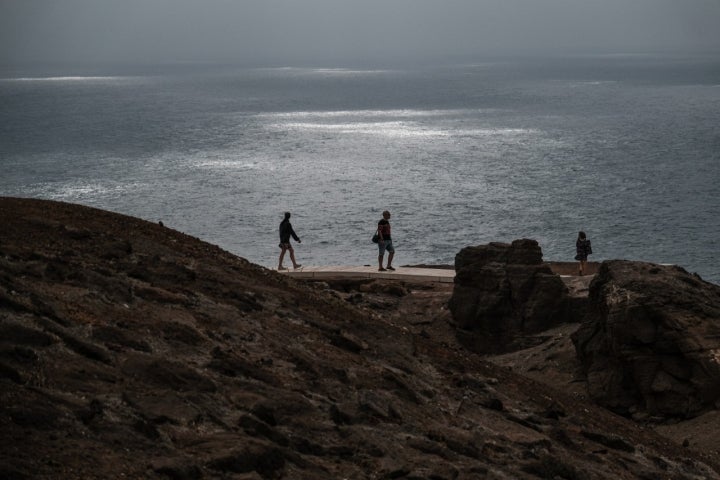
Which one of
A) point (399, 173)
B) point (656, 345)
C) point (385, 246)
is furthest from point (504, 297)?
point (399, 173)

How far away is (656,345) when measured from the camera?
798 inches

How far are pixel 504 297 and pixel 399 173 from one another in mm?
51381

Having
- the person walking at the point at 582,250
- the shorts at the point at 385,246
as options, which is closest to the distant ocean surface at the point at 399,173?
the person walking at the point at 582,250

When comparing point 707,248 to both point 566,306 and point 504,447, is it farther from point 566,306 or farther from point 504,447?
point 504,447

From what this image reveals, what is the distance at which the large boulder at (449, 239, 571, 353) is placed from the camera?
25656 mm

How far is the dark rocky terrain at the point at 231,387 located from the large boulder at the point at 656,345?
57 cm

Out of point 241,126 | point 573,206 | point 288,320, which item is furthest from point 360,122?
point 288,320

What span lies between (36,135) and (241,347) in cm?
9662

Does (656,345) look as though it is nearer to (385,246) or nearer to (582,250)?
(385,246)

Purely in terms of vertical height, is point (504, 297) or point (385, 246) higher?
point (385, 246)

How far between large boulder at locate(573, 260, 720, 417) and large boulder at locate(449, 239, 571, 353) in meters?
4.26

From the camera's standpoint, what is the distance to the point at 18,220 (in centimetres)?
1866

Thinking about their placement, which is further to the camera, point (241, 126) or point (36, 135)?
point (241, 126)

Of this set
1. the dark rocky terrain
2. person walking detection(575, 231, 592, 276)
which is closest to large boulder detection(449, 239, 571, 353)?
the dark rocky terrain
